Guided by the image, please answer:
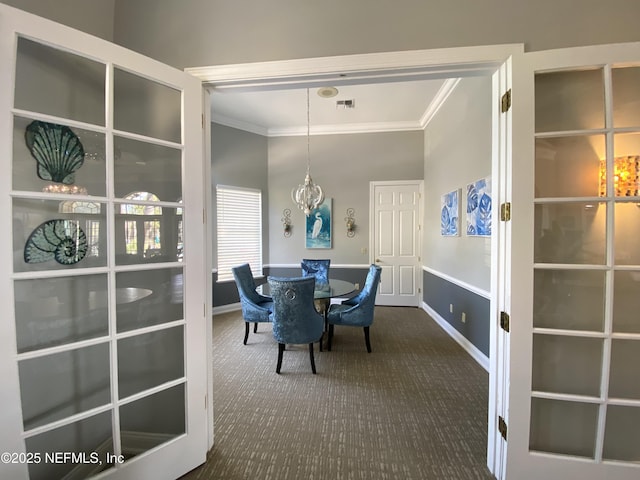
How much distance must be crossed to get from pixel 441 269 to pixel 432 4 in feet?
11.2

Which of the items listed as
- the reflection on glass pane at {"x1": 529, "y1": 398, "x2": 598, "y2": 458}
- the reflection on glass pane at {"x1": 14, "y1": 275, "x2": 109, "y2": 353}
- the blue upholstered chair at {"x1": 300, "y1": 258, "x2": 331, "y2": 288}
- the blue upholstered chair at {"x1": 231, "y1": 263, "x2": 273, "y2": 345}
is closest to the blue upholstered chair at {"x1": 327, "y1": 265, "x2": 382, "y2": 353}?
the blue upholstered chair at {"x1": 231, "y1": 263, "x2": 273, "y2": 345}

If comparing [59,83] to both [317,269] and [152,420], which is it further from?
[317,269]

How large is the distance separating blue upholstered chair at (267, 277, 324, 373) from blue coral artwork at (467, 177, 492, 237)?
185 centimetres

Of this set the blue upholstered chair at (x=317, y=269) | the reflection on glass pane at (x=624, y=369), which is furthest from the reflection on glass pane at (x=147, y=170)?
the blue upholstered chair at (x=317, y=269)

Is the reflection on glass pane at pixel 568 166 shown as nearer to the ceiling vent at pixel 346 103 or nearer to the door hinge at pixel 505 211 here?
the door hinge at pixel 505 211

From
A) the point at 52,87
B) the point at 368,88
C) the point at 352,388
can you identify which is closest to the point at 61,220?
the point at 52,87

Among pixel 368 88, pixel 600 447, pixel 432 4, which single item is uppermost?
pixel 368 88

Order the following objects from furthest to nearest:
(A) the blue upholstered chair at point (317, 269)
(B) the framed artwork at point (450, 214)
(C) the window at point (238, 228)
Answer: (C) the window at point (238, 228), (A) the blue upholstered chair at point (317, 269), (B) the framed artwork at point (450, 214)

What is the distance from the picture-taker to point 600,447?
1323 mm

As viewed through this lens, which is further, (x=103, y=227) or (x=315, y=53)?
(x=315, y=53)

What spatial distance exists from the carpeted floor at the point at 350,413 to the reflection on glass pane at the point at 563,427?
1.29ft

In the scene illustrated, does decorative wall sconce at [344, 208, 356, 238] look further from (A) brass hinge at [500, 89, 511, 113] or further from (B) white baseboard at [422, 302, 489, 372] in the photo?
(A) brass hinge at [500, 89, 511, 113]

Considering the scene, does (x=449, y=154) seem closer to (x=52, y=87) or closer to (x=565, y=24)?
(x=565, y=24)

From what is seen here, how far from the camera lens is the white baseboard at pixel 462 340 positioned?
2.82 meters
